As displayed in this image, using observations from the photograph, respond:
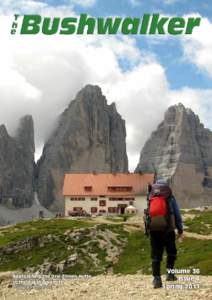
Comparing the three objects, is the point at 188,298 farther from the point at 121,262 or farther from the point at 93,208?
the point at 93,208

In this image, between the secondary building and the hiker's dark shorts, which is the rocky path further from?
the secondary building

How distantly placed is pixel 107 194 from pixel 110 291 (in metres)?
120

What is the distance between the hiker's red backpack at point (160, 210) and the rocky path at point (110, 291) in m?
1.89

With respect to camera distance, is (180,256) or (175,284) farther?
(180,256)

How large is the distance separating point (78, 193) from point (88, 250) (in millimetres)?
79809

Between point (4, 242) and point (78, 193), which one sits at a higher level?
point (78, 193)

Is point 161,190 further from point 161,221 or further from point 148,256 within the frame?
point 148,256

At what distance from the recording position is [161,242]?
1747 cm

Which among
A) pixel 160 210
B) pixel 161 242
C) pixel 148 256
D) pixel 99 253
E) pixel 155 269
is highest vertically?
pixel 160 210

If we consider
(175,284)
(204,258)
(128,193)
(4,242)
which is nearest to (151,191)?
(175,284)

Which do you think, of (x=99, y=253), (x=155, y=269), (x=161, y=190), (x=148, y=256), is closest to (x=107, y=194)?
(x=99, y=253)

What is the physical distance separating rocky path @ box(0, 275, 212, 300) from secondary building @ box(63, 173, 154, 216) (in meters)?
115

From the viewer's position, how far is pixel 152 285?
18.1 m

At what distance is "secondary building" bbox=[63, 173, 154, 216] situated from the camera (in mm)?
137875
